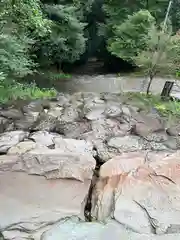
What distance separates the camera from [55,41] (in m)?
10.4

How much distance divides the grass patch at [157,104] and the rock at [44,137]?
7.43ft

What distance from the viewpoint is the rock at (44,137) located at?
483 centimetres

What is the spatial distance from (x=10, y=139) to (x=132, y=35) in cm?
756

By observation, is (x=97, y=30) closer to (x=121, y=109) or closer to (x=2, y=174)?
(x=121, y=109)

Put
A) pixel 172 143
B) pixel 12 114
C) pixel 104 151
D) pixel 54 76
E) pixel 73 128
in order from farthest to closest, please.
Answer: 1. pixel 54 76
2. pixel 12 114
3. pixel 73 128
4. pixel 172 143
5. pixel 104 151

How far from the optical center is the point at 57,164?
414cm

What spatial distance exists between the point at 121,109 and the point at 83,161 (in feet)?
7.84

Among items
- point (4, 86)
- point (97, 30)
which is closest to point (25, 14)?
point (4, 86)

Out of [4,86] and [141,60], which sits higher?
[141,60]

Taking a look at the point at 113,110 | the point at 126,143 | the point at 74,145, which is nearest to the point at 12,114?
the point at 74,145

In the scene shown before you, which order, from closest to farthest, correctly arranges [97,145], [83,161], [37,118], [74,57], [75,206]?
[75,206], [83,161], [97,145], [37,118], [74,57]

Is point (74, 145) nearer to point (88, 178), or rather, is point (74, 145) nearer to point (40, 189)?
point (88, 178)

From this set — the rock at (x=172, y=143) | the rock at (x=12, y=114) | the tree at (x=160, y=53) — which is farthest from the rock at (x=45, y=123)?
the tree at (x=160, y=53)

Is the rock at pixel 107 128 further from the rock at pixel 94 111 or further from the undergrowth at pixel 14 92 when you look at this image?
the undergrowth at pixel 14 92
